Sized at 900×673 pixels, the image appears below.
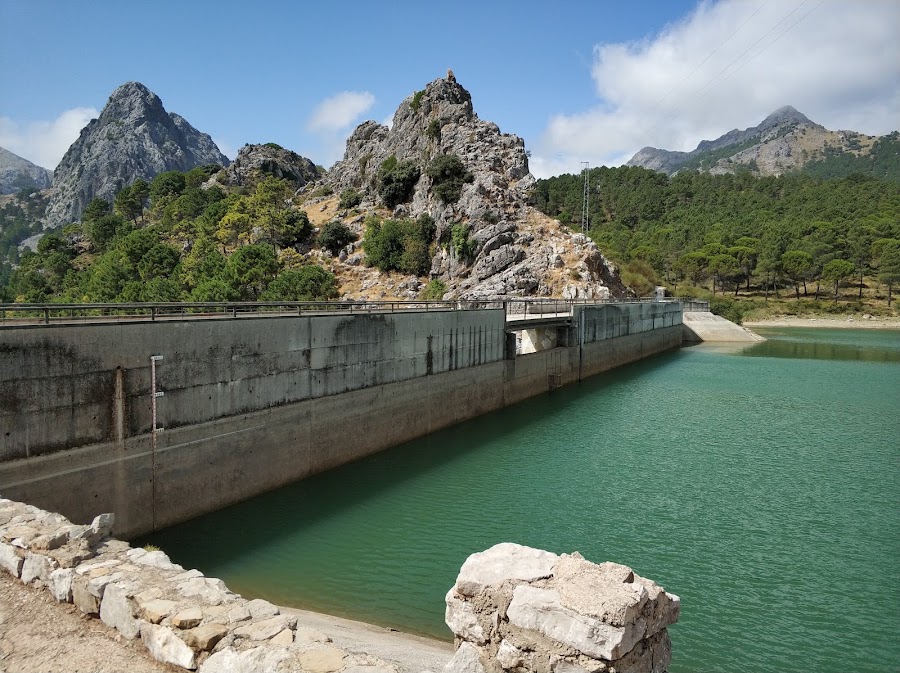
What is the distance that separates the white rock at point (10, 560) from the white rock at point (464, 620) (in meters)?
6.08

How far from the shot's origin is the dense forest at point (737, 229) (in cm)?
10038

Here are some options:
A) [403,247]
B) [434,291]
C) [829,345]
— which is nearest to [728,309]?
[829,345]

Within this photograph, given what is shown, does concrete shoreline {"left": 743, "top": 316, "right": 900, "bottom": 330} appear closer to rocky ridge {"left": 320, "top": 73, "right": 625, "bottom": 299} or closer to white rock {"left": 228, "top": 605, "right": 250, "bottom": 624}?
rocky ridge {"left": 320, "top": 73, "right": 625, "bottom": 299}

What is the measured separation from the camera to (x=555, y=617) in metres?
5.79

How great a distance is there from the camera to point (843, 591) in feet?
39.3

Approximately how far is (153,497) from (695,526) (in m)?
13.8

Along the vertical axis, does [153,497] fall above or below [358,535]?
above

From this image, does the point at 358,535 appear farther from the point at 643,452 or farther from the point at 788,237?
the point at 788,237

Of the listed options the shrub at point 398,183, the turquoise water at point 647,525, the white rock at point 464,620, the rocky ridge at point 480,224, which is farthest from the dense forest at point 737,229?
the white rock at point 464,620

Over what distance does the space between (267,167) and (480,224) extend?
75408 millimetres

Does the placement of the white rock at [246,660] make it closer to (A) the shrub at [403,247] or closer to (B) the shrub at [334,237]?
(A) the shrub at [403,247]

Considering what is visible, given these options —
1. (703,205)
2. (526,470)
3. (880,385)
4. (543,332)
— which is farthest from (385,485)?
(703,205)

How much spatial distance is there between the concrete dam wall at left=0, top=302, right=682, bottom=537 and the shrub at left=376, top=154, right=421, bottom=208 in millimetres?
61106

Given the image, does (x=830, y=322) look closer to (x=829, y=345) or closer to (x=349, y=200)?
(x=829, y=345)
